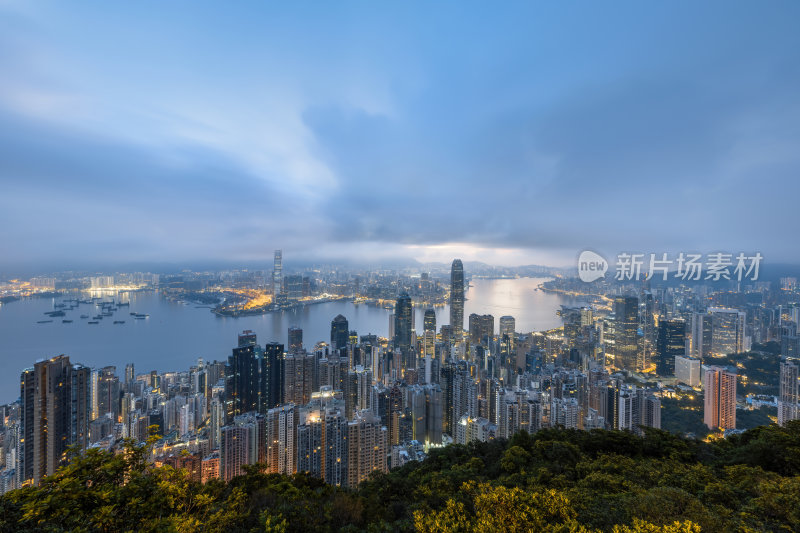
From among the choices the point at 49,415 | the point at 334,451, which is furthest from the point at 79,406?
the point at 334,451

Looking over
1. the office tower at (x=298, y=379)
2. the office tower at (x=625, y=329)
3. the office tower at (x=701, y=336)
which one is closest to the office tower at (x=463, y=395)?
the office tower at (x=298, y=379)

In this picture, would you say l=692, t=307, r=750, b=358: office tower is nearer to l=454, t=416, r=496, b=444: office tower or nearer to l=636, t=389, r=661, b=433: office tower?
l=636, t=389, r=661, b=433: office tower

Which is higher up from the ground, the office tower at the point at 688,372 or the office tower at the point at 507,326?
the office tower at the point at 507,326

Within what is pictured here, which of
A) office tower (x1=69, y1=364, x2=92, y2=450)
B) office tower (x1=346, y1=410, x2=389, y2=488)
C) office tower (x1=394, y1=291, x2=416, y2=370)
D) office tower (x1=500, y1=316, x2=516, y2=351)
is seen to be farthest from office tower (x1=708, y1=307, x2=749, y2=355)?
office tower (x1=69, y1=364, x2=92, y2=450)

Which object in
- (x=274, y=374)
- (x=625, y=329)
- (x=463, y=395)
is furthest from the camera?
(x=625, y=329)

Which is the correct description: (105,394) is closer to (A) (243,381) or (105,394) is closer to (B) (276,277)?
(A) (243,381)

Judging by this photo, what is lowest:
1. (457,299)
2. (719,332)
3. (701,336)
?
(701,336)

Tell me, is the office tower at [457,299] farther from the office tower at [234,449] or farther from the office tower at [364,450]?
the office tower at [234,449]
